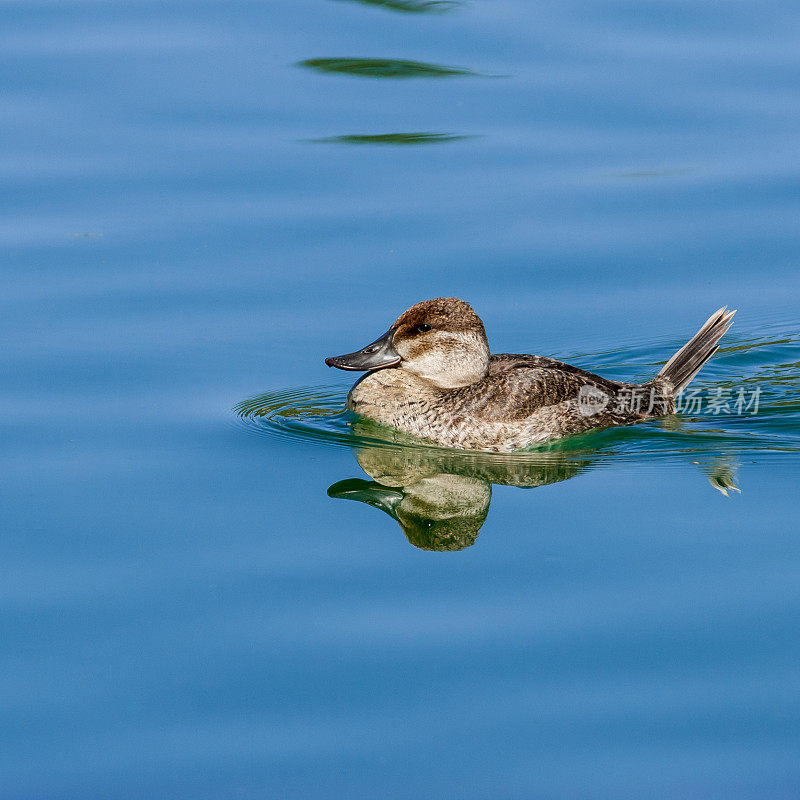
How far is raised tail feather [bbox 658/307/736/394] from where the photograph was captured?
27.8ft

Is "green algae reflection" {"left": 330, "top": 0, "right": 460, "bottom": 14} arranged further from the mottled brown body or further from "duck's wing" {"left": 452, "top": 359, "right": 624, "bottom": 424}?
"duck's wing" {"left": 452, "top": 359, "right": 624, "bottom": 424}

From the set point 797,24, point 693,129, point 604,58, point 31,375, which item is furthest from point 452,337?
point 797,24

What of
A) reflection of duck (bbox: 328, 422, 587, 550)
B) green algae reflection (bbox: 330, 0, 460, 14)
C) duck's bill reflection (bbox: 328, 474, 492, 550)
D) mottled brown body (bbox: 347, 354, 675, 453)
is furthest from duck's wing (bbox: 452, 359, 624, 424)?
green algae reflection (bbox: 330, 0, 460, 14)

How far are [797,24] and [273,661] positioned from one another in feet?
38.8

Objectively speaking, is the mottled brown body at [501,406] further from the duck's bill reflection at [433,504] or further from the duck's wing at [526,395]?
the duck's bill reflection at [433,504]

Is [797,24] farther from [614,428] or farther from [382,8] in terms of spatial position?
[614,428]

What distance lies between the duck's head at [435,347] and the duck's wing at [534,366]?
0.32 ft

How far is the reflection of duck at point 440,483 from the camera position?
664 cm

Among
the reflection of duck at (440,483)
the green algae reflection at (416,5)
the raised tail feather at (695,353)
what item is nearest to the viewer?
the reflection of duck at (440,483)

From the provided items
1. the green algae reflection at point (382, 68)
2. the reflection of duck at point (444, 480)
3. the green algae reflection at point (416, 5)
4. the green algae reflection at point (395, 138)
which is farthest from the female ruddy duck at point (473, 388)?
the green algae reflection at point (416, 5)

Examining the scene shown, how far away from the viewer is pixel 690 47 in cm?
1427

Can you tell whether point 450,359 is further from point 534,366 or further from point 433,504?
point 433,504

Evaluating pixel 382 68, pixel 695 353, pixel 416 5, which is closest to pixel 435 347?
pixel 695 353

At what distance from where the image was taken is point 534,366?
8.07m
